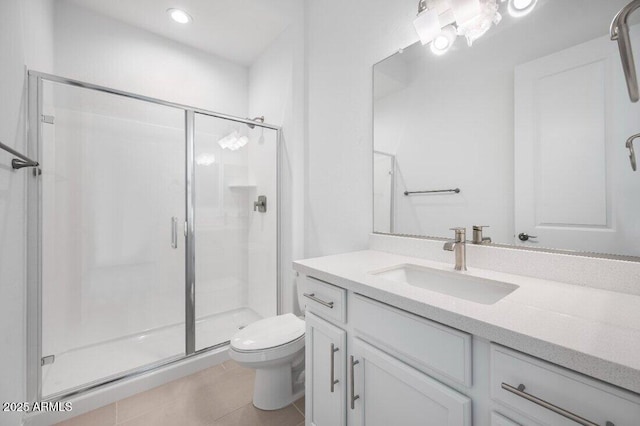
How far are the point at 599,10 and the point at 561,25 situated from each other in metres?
0.09

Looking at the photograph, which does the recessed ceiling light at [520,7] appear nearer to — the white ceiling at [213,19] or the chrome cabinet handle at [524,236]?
the chrome cabinet handle at [524,236]

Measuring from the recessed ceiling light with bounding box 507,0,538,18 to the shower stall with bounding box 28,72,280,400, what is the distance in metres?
1.71

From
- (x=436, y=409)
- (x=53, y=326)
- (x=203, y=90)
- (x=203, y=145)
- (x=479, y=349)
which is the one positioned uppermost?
(x=203, y=90)

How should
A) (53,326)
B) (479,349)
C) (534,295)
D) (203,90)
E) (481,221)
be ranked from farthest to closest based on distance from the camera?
1. (203,90)
2. (53,326)
3. (481,221)
4. (534,295)
5. (479,349)

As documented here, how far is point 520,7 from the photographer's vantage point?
3.41 ft

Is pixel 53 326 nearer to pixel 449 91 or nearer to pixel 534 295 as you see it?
pixel 534 295

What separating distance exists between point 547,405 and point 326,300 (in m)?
0.70

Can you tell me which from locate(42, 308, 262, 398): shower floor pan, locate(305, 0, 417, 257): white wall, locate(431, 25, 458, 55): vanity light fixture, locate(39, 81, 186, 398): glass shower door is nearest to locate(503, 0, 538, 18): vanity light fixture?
locate(431, 25, 458, 55): vanity light fixture

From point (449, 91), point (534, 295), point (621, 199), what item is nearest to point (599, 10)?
point (449, 91)

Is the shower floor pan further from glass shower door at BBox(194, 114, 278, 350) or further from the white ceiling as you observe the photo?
the white ceiling

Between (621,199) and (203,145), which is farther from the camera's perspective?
(203,145)

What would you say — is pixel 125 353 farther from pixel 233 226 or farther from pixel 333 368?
pixel 333 368

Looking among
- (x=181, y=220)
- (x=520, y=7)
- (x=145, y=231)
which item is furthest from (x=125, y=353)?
(x=520, y=7)

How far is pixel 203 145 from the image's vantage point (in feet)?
6.84
